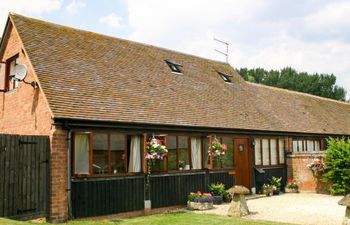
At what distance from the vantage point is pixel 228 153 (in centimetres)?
1741

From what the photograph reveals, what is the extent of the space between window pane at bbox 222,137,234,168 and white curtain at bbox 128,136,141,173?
192 inches

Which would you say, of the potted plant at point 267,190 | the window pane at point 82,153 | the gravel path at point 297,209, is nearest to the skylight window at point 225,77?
the potted plant at point 267,190

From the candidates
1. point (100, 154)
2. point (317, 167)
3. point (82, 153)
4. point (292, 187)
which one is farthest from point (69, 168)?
point (317, 167)

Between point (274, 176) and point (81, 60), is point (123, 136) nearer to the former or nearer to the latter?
point (81, 60)

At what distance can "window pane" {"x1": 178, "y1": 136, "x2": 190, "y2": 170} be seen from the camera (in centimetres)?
1510

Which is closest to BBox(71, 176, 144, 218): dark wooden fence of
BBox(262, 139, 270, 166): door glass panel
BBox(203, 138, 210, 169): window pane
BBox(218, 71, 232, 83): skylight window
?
BBox(203, 138, 210, 169): window pane

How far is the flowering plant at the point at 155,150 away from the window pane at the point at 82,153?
7.19 ft

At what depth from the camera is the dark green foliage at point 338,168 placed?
17.9 meters

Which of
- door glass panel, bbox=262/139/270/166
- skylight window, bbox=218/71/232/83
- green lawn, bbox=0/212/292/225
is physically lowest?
green lawn, bbox=0/212/292/225

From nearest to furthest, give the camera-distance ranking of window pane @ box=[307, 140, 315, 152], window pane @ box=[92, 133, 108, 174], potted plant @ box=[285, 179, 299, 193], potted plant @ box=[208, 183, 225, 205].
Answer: window pane @ box=[92, 133, 108, 174]
potted plant @ box=[208, 183, 225, 205]
potted plant @ box=[285, 179, 299, 193]
window pane @ box=[307, 140, 315, 152]

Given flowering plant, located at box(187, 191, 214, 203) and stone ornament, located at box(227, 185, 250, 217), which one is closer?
stone ornament, located at box(227, 185, 250, 217)

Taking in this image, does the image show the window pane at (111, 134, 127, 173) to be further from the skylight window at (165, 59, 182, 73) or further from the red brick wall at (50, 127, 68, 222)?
the skylight window at (165, 59, 182, 73)

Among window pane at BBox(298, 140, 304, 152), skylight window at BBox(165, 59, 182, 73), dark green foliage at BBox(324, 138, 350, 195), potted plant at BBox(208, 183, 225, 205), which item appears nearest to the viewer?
potted plant at BBox(208, 183, 225, 205)

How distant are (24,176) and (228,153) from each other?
917cm
